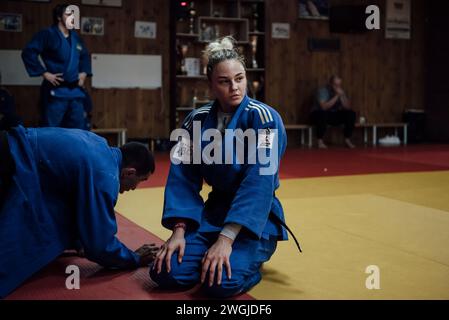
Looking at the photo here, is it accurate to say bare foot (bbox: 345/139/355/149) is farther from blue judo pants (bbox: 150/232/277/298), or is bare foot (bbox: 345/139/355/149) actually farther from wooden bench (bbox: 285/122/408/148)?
blue judo pants (bbox: 150/232/277/298)

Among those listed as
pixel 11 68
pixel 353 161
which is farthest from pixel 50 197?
pixel 11 68

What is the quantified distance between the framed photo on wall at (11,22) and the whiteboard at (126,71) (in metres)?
1.17

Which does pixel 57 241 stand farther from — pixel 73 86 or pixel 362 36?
pixel 362 36

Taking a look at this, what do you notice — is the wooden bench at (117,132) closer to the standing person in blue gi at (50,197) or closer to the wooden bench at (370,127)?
the wooden bench at (370,127)

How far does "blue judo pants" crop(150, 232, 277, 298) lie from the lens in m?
2.29

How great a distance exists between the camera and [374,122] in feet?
35.9

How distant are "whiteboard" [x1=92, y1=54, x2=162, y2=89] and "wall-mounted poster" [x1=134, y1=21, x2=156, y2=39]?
1.11 ft

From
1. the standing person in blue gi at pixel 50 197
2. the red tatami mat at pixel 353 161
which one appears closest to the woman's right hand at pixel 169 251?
the standing person in blue gi at pixel 50 197

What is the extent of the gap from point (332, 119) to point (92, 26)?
4.35 m

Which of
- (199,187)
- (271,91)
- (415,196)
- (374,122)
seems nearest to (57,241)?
(199,187)

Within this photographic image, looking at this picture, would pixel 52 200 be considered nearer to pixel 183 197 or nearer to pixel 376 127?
pixel 183 197

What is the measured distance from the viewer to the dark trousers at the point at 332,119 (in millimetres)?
9906

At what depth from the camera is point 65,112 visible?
616cm
